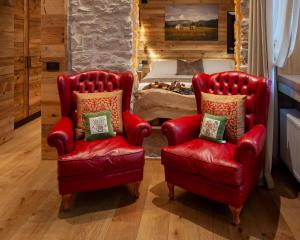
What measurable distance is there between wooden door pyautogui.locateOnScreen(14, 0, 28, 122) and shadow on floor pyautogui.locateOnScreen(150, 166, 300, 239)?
125 inches

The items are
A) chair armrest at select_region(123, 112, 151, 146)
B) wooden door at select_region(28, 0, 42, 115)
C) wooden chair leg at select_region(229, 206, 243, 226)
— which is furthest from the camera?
wooden door at select_region(28, 0, 42, 115)

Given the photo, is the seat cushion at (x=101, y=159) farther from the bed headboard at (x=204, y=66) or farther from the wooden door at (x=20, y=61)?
the bed headboard at (x=204, y=66)

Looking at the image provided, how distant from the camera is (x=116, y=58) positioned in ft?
12.1

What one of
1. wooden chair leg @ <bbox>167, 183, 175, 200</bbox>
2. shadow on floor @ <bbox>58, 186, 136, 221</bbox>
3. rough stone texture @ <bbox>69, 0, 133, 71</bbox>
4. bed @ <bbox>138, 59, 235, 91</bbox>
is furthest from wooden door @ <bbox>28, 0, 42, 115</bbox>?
wooden chair leg @ <bbox>167, 183, 175, 200</bbox>

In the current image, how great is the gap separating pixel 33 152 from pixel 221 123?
7.90ft

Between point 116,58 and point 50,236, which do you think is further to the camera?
point 116,58

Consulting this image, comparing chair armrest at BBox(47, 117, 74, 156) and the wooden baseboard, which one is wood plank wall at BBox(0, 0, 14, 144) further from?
chair armrest at BBox(47, 117, 74, 156)

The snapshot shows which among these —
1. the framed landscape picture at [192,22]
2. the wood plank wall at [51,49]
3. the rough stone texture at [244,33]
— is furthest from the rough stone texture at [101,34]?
the framed landscape picture at [192,22]

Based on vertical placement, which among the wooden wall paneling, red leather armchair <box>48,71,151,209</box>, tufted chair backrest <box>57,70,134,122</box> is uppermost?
the wooden wall paneling

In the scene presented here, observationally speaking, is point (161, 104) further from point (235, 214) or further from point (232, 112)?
point (235, 214)

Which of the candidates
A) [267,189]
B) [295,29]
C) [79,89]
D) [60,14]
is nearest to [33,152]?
[79,89]

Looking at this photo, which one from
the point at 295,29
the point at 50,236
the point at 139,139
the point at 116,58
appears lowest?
the point at 50,236

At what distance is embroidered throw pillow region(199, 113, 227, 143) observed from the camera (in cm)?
285

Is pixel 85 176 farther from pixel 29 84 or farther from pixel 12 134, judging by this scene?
pixel 29 84
